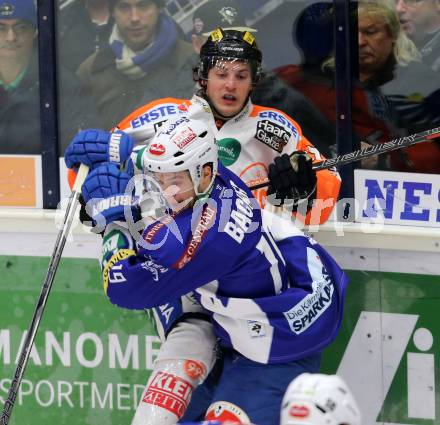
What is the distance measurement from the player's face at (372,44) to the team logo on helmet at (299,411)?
1.94 metres

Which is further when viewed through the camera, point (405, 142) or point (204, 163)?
point (405, 142)

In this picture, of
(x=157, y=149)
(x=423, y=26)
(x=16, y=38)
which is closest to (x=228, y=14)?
(x=423, y=26)

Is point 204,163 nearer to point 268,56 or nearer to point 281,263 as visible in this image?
point 281,263

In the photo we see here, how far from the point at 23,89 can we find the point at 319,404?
2437 millimetres

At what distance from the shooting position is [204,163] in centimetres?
402

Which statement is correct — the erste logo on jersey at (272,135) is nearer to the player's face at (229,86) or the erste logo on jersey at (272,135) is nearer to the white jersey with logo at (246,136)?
the white jersey with logo at (246,136)

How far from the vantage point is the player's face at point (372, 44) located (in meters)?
4.81

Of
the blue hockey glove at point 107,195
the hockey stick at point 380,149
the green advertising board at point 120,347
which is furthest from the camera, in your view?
the green advertising board at point 120,347

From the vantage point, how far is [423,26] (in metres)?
4.75

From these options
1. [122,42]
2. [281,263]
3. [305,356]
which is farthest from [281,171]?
[122,42]

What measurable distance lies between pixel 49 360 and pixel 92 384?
20cm

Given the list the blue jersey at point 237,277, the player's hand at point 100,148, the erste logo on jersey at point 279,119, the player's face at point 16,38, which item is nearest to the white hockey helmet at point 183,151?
the blue jersey at point 237,277

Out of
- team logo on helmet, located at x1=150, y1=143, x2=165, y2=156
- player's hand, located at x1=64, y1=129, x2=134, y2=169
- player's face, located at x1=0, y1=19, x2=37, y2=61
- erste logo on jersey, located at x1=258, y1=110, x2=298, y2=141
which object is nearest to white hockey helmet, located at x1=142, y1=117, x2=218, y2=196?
team logo on helmet, located at x1=150, y1=143, x2=165, y2=156

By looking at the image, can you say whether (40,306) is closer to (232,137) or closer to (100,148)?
(100,148)
